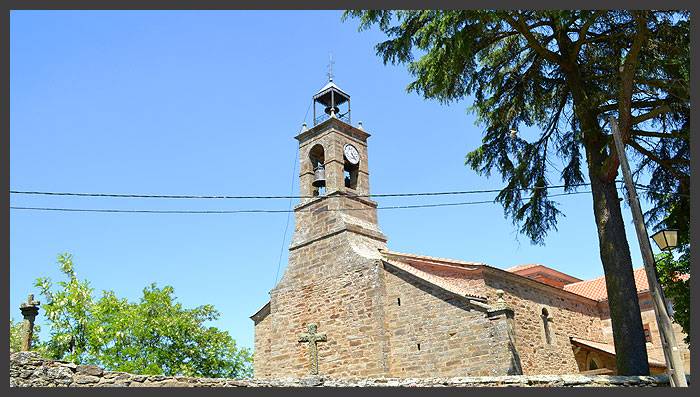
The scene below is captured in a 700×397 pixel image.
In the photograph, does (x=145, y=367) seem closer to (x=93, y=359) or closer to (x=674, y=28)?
(x=93, y=359)

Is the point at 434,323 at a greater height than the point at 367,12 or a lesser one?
lesser

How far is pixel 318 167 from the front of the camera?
2164cm

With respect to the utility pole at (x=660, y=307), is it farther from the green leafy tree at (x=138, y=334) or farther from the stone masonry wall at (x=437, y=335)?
the green leafy tree at (x=138, y=334)

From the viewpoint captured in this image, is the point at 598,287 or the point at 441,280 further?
the point at 598,287

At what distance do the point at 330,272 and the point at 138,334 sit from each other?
36.3ft

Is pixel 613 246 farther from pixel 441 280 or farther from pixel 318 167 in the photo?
pixel 318 167

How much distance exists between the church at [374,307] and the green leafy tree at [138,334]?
6964mm

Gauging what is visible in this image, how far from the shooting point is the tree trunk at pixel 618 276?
1136 centimetres

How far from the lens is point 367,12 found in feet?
43.0

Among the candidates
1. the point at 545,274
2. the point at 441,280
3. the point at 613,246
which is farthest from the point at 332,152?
the point at 545,274

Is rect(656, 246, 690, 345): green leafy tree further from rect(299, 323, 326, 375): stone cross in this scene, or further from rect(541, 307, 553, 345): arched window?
rect(299, 323, 326, 375): stone cross

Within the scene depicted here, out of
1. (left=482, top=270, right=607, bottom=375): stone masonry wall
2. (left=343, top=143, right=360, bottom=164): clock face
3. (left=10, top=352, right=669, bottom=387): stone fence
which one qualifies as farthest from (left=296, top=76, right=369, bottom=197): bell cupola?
(left=10, top=352, right=669, bottom=387): stone fence

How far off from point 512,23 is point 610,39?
Answer: 2.49 metres

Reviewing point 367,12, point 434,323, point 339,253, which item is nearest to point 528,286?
point 434,323
